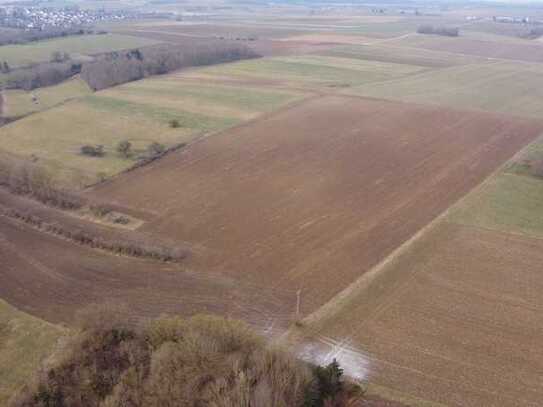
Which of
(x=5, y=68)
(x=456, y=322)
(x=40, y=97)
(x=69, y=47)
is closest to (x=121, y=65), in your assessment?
(x=40, y=97)

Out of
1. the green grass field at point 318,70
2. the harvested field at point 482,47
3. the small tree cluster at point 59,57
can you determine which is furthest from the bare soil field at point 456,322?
the harvested field at point 482,47

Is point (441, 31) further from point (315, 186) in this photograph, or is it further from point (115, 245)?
point (115, 245)

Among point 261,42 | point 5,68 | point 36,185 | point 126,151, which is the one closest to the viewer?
point 36,185

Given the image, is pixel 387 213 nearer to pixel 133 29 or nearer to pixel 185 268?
pixel 185 268

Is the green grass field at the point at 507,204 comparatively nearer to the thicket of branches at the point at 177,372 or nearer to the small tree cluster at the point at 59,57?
the thicket of branches at the point at 177,372

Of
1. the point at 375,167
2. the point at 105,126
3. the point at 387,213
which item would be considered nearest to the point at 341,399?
the point at 387,213

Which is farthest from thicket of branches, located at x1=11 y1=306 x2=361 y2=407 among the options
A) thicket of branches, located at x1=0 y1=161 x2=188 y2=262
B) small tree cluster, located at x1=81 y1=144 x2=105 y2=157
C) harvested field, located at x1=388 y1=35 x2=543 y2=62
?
harvested field, located at x1=388 y1=35 x2=543 y2=62
